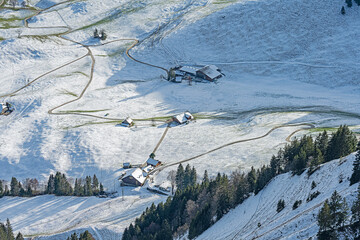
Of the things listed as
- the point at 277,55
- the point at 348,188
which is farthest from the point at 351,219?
the point at 277,55

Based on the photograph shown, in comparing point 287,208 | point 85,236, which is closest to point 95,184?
point 85,236

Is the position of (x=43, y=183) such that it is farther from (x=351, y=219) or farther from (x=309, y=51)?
(x=309, y=51)

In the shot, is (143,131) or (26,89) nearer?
(143,131)

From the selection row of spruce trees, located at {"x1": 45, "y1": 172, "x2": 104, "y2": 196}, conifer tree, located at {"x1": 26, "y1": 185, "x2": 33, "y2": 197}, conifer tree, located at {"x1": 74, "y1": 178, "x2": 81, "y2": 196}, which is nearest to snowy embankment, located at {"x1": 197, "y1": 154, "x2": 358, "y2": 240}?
row of spruce trees, located at {"x1": 45, "y1": 172, "x2": 104, "y2": 196}

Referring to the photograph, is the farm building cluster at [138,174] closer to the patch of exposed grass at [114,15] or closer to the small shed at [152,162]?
the small shed at [152,162]

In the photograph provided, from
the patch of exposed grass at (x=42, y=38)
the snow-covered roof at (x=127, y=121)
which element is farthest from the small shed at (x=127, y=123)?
the patch of exposed grass at (x=42, y=38)

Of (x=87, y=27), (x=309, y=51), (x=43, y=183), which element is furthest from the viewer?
(x=87, y=27)
